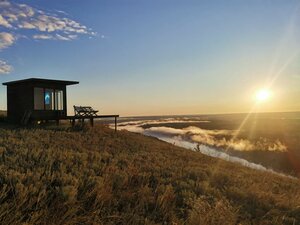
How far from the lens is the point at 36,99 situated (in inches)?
1041

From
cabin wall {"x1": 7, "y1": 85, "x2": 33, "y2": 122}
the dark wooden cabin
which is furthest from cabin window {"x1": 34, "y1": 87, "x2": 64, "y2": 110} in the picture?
cabin wall {"x1": 7, "y1": 85, "x2": 33, "y2": 122}

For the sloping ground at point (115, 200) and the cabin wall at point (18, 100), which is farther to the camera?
the cabin wall at point (18, 100)

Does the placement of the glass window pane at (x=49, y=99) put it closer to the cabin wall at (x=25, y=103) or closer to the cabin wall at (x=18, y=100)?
the cabin wall at (x=25, y=103)

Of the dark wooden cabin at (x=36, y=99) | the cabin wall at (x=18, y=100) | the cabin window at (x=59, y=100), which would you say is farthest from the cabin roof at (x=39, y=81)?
the cabin window at (x=59, y=100)

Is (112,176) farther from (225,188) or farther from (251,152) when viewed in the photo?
(251,152)

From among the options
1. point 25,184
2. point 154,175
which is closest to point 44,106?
point 154,175

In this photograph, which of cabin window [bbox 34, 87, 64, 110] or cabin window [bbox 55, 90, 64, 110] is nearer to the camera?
cabin window [bbox 34, 87, 64, 110]

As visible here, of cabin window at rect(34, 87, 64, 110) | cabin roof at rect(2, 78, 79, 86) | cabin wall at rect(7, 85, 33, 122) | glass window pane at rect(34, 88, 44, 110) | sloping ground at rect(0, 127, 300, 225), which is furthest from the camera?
cabin window at rect(34, 87, 64, 110)

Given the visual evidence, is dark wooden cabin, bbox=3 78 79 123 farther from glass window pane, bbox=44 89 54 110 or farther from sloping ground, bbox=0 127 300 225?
sloping ground, bbox=0 127 300 225

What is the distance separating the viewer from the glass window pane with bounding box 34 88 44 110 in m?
26.3

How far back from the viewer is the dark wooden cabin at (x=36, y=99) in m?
26.1

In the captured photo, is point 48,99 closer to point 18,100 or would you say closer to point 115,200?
point 18,100

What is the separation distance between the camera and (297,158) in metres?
27.8

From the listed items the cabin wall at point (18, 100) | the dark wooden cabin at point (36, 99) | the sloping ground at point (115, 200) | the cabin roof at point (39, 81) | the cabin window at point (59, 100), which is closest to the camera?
the sloping ground at point (115, 200)
